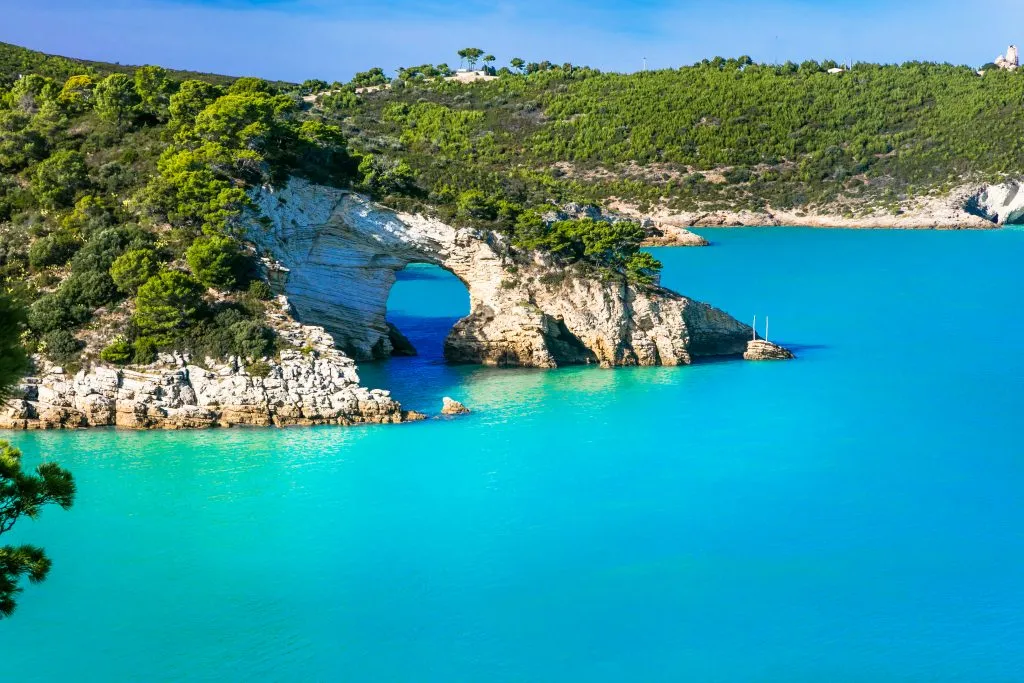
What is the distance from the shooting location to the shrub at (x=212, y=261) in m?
31.8

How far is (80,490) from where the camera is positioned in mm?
25969

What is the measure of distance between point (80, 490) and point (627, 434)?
14136 millimetres

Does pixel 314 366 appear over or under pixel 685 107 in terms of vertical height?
under

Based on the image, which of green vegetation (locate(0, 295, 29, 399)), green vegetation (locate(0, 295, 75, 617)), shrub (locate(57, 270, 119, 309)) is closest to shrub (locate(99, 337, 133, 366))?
shrub (locate(57, 270, 119, 309))

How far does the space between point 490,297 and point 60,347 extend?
13685mm

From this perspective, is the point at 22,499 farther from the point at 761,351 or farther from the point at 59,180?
the point at 761,351

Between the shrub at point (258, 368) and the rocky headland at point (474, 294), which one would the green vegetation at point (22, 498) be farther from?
the rocky headland at point (474, 294)

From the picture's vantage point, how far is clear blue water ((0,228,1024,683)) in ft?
64.2

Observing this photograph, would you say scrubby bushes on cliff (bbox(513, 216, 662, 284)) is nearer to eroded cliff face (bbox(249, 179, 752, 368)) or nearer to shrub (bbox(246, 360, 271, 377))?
eroded cliff face (bbox(249, 179, 752, 368))

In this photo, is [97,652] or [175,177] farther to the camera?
[175,177]

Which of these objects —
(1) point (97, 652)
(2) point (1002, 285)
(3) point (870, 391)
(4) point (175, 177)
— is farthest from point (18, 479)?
(2) point (1002, 285)

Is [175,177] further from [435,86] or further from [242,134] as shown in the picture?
[435,86]

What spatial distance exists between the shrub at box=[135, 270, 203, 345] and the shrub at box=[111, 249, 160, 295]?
489mm

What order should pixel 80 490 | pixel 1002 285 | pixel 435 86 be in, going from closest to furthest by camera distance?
1. pixel 80 490
2. pixel 1002 285
3. pixel 435 86
